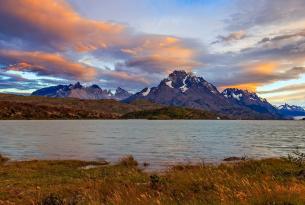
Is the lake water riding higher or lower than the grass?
lower

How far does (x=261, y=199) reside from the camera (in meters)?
11.1

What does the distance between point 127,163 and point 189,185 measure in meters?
26.5

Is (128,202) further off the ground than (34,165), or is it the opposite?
(128,202)

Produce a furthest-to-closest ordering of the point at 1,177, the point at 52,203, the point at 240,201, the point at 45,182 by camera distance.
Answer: the point at 1,177, the point at 45,182, the point at 52,203, the point at 240,201

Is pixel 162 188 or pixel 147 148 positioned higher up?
pixel 162 188

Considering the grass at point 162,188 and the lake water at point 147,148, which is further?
the lake water at point 147,148

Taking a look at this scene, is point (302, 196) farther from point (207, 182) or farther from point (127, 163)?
point (127, 163)

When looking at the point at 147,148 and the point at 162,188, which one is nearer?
the point at 162,188

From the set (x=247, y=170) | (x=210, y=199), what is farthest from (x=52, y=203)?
(x=247, y=170)

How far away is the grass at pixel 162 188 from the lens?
1170 cm

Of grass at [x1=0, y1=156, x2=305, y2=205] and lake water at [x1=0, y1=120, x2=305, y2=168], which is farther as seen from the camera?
lake water at [x1=0, y1=120, x2=305, y2=168]

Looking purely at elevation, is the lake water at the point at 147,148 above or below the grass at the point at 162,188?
below

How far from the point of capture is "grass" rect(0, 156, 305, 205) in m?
11.7

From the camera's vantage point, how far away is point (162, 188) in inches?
709
